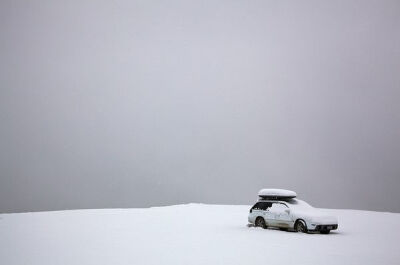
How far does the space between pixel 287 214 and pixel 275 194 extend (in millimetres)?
1343

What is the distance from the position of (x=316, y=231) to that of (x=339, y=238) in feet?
9.13

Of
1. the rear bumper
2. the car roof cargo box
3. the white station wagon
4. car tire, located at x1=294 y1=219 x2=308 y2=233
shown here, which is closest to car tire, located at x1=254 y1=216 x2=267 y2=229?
the white station wagon

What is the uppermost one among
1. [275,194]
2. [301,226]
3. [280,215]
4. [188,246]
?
[275,194]

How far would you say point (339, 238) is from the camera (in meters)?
18.3

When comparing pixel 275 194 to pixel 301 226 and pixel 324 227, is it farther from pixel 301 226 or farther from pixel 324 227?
pixel 324 227

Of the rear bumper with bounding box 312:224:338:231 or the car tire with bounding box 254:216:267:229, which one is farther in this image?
the car tire with bounding box 254:216:267:229

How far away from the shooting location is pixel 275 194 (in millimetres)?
22703

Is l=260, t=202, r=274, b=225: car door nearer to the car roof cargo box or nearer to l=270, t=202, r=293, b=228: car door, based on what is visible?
l=270, t=202, r=293, b=228: car door

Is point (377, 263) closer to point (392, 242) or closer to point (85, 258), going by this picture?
point (392, 242)

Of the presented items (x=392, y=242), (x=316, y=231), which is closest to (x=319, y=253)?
(x=392, y=242)

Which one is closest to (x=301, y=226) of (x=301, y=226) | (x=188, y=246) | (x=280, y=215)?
(x=301, y=226)

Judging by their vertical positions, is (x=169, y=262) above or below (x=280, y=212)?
below

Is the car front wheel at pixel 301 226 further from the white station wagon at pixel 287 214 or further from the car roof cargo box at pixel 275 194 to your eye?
the car roof cargo box at pixel 275 194

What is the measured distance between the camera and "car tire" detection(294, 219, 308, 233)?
813 inches
